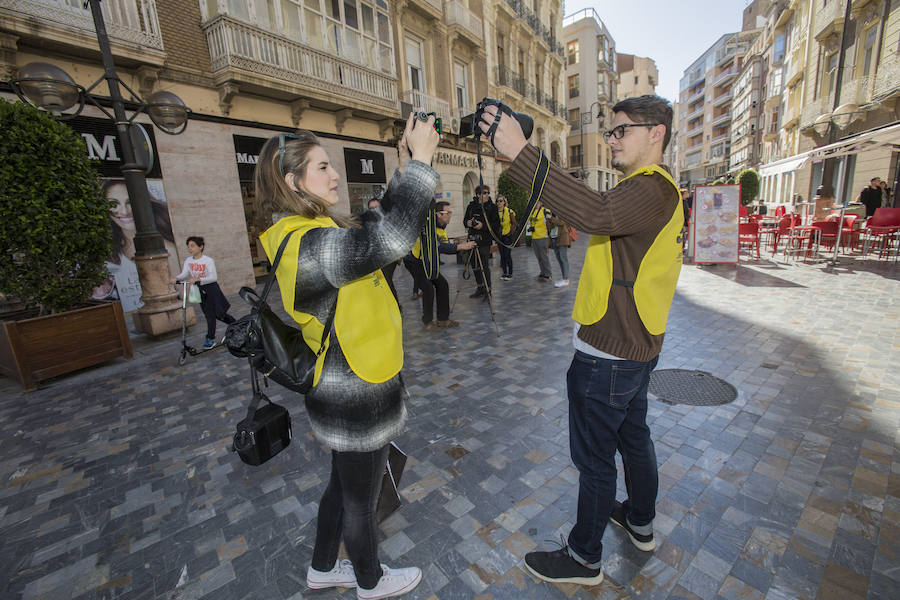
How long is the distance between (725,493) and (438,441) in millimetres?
1963

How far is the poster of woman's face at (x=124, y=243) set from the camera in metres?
8.35

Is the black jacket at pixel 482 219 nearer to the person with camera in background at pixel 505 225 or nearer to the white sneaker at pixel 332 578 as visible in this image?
the person with camera in background at pixel 505 225

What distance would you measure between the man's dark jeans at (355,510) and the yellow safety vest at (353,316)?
366 millimetres

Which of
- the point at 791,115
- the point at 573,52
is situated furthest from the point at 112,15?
the point at 573,52

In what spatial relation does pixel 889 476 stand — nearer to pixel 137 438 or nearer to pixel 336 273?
pixel 336 273

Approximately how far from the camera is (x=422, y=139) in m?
1.33

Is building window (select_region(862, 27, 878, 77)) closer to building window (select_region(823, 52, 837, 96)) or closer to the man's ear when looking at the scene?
building window (select_region(823, 52, 837, 96))

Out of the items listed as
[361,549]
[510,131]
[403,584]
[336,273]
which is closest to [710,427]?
[403,584]

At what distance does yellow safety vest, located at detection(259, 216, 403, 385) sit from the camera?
4.38 ft

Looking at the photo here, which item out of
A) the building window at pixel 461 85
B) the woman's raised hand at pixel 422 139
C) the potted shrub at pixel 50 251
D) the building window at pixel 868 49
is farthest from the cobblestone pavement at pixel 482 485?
the building window at pixel 868 49

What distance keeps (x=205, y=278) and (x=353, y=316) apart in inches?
212

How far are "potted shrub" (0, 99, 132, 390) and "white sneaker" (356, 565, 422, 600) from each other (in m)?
5.60

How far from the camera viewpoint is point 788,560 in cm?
201

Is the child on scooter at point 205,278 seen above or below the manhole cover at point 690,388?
above
